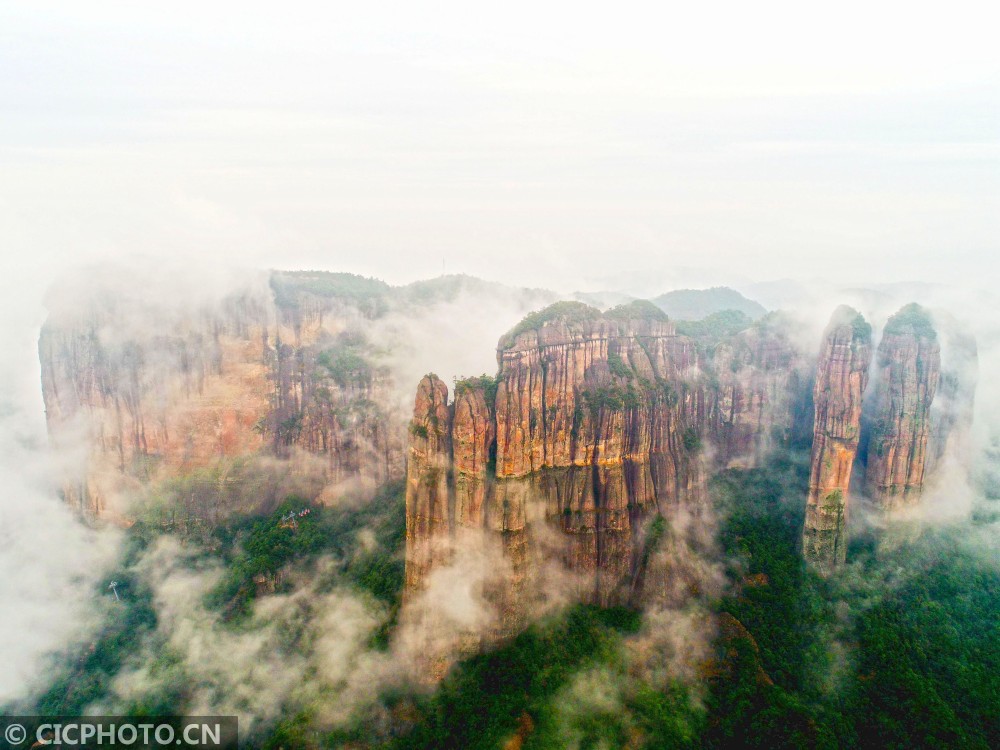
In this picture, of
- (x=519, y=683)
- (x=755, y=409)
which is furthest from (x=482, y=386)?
(x=755, y=409)

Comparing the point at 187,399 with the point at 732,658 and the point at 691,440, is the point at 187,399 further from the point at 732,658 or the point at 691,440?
the point at 732,658

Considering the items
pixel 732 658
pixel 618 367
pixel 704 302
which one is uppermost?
pixel 704 302

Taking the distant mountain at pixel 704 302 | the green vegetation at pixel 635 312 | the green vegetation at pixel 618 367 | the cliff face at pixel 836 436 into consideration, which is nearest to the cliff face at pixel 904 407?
the cliff face at pixel 836 436

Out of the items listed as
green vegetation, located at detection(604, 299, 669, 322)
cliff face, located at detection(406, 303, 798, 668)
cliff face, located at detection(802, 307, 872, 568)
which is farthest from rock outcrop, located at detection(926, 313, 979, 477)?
green vegetation, located at detection(604, 299, 669, 322)

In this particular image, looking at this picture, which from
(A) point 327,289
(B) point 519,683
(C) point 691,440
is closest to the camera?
(B) point 519,683

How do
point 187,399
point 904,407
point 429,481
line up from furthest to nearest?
point 187,399 < point 904,407 < point 429,481

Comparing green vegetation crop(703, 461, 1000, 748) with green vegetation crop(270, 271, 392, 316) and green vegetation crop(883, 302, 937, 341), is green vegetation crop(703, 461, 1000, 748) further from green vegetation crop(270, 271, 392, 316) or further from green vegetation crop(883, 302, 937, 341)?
green vegetation crop(270, 271, 392, 316)
